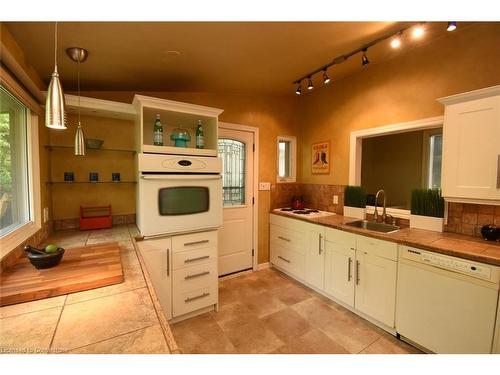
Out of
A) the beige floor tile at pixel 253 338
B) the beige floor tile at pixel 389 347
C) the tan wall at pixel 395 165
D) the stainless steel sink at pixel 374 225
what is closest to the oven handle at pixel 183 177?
the beige floor tile at pixel 253 338

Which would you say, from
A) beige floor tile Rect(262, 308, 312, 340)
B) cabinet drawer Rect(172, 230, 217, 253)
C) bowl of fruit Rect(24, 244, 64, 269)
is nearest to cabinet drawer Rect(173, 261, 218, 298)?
cabinet drawer Rect(172, 230, 217, 253)

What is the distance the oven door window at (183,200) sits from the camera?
196cm

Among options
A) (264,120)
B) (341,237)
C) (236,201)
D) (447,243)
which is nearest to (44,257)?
(236,201)

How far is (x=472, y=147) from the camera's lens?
170 centimetres

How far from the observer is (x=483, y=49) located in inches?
71.6

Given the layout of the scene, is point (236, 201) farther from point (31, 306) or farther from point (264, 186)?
point (31, 306)

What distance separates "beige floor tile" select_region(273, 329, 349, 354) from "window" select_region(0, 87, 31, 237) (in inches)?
82.1

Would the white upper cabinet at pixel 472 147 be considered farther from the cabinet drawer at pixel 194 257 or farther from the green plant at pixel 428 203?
the cabinet drawer at pixel 194 257

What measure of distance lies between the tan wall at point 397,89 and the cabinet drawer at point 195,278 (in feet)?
Answer: 6.37

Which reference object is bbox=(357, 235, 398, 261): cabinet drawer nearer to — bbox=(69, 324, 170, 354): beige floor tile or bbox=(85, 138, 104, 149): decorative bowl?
bbox=(69, 324, 170, 354): beige floor tile

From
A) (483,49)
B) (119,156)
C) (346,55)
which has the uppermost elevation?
(346,55)
